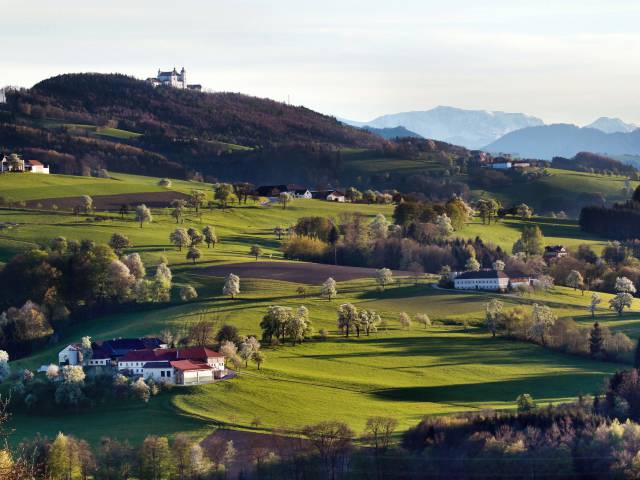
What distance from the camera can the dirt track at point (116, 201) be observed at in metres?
162

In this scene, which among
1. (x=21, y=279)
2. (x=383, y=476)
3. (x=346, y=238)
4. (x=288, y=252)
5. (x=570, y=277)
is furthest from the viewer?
(x=346, y=238)

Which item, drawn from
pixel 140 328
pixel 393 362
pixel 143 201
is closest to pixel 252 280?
pixel 140 328

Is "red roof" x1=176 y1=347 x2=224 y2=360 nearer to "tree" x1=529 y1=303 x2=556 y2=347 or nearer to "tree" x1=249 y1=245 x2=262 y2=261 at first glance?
"tree" x1=529 y1=303 x2=556 y2=347

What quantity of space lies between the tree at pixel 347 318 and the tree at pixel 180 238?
36450 millimetres

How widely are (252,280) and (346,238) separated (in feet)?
112

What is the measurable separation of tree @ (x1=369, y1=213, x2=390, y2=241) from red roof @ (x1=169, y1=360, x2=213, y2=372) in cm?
6920

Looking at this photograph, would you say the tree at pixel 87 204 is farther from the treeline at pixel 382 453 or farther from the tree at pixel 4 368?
the treeline at pixel 382 453

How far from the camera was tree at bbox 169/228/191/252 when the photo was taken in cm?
13862

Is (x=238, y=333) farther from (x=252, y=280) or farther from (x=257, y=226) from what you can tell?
(x=257, y=226)

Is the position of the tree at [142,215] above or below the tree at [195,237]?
above

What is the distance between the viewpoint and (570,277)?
134 m

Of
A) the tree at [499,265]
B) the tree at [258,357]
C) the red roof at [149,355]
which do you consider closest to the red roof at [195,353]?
the red roof at [149,355]

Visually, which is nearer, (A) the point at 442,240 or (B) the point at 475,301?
(B) the point at 475,301

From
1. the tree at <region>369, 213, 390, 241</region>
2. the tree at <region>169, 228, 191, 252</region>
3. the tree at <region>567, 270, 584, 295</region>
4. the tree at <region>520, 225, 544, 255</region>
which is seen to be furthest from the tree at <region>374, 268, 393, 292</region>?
the tree at <region>520, 225, 544, 255</region>
